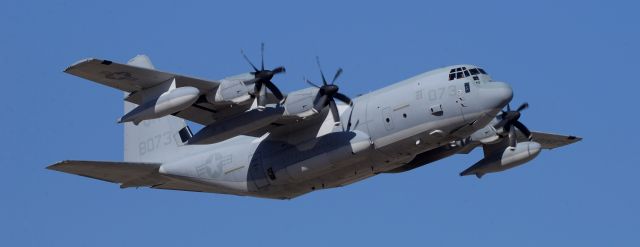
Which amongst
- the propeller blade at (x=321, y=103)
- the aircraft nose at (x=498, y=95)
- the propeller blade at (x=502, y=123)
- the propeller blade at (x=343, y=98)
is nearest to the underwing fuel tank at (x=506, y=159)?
the propeller blade at (x=502, y=123)

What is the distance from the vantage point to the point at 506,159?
51562mm

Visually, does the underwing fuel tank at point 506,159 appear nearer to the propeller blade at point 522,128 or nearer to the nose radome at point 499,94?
the propeller blade at point 522,128

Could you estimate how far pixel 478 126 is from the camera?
46562 mm

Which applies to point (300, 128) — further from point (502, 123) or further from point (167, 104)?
point (502, 123)

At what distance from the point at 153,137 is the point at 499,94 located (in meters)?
15.7

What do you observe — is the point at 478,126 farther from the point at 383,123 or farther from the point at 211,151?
the point at 211,151

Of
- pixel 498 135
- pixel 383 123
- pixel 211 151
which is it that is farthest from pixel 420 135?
pixel 211 151

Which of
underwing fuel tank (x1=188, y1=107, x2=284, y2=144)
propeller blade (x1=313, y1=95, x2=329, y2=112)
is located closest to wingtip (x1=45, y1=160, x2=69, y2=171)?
underwing fuel tank (x1=188, y1=107, x2=284, y2=144)

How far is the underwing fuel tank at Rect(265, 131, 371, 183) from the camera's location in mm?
46906

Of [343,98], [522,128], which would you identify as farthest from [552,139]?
[343,98]

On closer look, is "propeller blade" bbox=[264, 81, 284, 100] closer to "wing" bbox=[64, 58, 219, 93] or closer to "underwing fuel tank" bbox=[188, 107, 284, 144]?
"underwing fuel tank" bbox=[188, 107, 284, 144]

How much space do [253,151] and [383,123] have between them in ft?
18.6

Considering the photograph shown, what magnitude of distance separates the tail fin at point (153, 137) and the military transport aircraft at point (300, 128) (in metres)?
2.07

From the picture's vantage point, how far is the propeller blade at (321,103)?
46.8m
